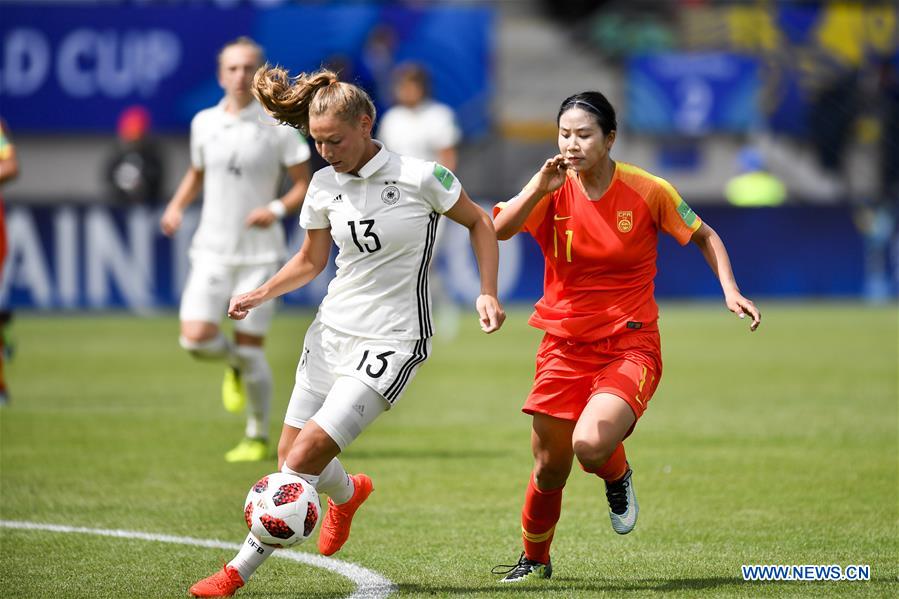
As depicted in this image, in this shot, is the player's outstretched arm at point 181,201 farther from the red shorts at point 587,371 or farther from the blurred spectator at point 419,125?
the blurred spectator at point 419,125

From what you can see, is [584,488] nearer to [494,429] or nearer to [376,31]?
[494,429]

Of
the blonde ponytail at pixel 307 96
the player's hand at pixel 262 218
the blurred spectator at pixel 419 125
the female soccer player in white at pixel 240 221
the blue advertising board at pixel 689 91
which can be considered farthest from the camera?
the blue advertising board at pixel 689 91

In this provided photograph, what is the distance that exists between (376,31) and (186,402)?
57.6ft

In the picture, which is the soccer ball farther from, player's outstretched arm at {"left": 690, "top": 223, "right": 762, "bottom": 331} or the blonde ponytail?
player's outstretched arm at {"left": 690, "top": 223, "right": 762, "bottom": 331}

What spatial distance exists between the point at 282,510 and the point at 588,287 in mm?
1656

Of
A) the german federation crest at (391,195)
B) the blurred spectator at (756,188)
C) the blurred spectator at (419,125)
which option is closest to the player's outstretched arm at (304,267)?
the german federation crest at (391,195)

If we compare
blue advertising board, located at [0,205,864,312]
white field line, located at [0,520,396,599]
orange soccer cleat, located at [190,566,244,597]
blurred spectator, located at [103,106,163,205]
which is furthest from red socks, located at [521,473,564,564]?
blurred spectator, located at [103,106,163,205]

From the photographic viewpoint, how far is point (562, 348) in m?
6.46

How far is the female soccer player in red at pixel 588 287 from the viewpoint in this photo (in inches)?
248

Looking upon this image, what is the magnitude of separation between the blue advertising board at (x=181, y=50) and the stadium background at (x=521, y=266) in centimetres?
5

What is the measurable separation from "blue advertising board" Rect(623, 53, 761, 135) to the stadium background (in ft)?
0.16

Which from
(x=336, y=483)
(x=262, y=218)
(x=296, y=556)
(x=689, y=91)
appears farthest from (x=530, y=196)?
(x=689, y=91)

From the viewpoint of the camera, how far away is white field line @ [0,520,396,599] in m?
6.16

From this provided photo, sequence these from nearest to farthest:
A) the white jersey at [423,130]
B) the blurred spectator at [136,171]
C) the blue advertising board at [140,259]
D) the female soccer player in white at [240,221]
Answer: the female soccer player in white at [240,221] → the white jersey at [423,130] → the blue advertising board at [140,259] → the blurred spectator at [136,171]
